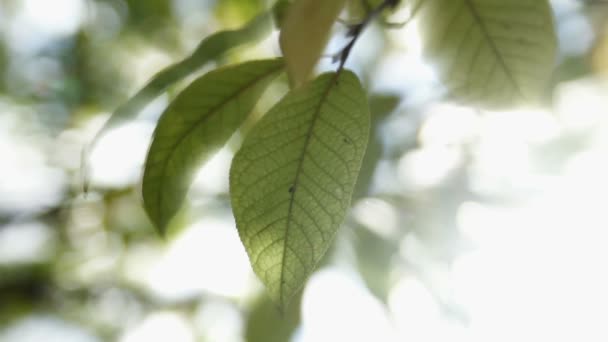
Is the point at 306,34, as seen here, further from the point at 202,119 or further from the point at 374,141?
the point at 374,141

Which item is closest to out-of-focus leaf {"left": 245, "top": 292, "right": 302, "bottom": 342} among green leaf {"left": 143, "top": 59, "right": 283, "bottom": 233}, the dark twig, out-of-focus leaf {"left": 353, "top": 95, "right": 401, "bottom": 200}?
out-of-focus leaf {"left": 353, "top": 95, "right": 401, "bottom": 200}

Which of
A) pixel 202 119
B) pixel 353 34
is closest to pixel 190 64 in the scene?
pixel 202 119

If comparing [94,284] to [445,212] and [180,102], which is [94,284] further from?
[180,102]

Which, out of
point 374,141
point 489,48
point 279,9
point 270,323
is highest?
point 279,9

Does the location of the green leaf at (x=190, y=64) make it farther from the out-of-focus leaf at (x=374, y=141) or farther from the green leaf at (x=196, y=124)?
the out-of-focus leaf at (x=374, y=141)

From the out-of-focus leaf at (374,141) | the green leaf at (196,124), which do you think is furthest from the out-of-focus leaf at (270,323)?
the green leaf at (196,124)

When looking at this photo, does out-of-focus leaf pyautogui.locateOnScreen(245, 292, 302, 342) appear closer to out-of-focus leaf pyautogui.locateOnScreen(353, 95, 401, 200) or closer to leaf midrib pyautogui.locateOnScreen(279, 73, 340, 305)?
out-of-focus leaf pyautogui.locateOnScreen(353, 95, 401, 200)
